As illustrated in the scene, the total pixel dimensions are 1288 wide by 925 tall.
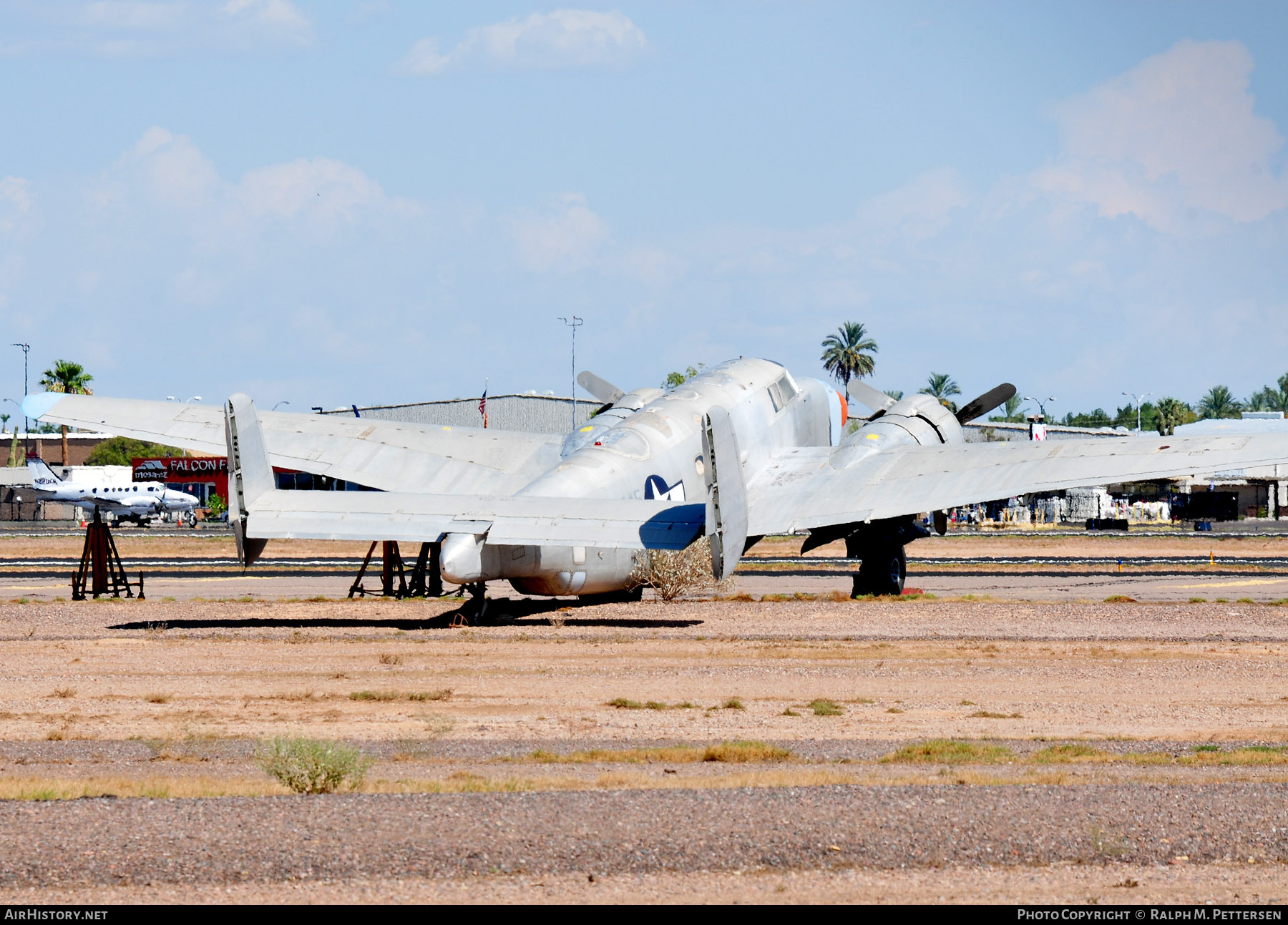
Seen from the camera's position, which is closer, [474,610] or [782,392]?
[474,610]

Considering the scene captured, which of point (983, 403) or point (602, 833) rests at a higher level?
point (983, 403)

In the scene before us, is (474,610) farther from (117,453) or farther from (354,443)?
(117,453)

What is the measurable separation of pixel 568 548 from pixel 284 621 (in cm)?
647

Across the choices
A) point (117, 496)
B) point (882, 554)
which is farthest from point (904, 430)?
point (117, 496)

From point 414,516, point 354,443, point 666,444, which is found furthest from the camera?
point 354,443

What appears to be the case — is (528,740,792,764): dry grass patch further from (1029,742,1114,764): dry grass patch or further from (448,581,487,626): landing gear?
(448,581,487,626): landing gear

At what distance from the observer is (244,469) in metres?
21.9

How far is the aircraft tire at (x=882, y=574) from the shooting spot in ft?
101

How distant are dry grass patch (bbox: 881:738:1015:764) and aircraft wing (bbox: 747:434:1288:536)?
12.1 m

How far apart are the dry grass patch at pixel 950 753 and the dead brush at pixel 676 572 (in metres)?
15.5

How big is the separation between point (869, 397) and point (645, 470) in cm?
1075

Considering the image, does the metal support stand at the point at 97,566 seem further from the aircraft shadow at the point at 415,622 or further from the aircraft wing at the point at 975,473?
the aircraft wing at the point at 975,473

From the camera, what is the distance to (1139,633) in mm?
24000

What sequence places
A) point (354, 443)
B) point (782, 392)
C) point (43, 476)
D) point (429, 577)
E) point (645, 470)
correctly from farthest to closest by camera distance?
1. point (43, 476)
2. point (782, 392)
3. point (429, 577)
4. point (354, 443)
5. point (645, 470)
